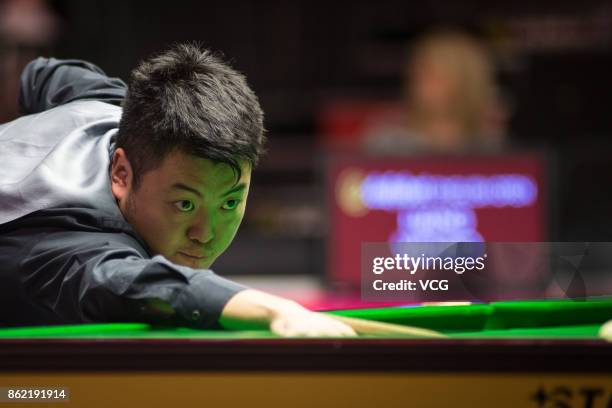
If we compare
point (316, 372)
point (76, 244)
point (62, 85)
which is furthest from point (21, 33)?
point (316, 372)

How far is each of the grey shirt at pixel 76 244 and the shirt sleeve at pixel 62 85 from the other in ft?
0.18

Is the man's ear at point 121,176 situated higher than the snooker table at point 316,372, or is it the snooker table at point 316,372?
the man's ear at point 121,176

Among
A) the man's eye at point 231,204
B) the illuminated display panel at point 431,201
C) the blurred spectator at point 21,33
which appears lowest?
the illuminated display panel at point 431,201

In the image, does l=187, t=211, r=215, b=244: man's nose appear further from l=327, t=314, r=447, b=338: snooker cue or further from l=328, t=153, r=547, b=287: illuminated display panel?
l=328, t=153, r=547, b=287: illuminated display panel

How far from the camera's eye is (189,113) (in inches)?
59.5

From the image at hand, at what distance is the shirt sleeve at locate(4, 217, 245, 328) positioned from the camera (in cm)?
134

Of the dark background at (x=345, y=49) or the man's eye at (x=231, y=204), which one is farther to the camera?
the dark background at (x=345, y=49)

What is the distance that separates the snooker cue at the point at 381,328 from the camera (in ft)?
4.27

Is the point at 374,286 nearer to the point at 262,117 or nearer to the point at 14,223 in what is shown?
the point at 262,117

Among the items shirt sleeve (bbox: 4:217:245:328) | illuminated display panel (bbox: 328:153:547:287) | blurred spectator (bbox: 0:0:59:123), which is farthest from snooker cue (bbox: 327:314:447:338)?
blurred spectator (bbox: 0:0:59:123)

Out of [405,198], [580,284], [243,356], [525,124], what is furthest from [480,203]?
[243,356]

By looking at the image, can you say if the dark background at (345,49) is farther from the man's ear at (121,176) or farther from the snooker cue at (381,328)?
the snooker cue at (381,328)

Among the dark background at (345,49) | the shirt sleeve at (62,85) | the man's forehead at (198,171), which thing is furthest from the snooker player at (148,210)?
the dark background at (345,49)

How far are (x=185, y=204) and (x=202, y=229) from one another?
0.05 meters
